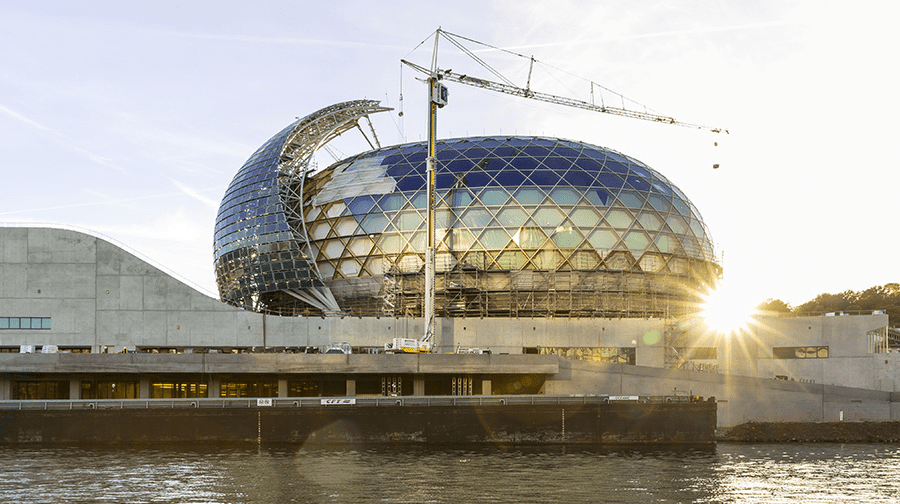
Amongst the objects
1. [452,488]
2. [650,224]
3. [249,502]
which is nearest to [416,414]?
[452,488]

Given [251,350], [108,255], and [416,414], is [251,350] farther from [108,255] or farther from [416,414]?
[416,414]

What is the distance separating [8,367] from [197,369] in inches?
512

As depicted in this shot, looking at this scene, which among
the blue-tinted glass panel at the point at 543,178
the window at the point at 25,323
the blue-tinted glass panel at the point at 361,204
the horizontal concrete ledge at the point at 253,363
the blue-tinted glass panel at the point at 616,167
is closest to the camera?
the horizontal concrete ledge at the point at 253,363

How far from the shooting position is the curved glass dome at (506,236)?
95.2m

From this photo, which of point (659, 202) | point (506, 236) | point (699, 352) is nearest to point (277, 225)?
point (506, 236)

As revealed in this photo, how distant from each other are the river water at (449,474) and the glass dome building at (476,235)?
1534 inches

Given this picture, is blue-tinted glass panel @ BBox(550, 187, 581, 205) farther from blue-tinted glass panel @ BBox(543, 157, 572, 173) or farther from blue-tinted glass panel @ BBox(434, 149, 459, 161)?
blue-tinted glass panel @ BBox(434, 149, 459, 161)

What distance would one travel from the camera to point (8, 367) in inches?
2596

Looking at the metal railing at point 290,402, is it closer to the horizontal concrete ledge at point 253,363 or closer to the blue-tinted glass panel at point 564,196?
the horizontal concrete ledge at point 253,363

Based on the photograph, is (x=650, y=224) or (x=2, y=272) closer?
(x=2, y=272)

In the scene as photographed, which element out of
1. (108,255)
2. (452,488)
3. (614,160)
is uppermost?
(614,160)

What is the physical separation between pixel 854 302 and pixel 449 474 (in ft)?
475

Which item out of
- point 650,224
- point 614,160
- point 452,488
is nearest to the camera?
point 452,488

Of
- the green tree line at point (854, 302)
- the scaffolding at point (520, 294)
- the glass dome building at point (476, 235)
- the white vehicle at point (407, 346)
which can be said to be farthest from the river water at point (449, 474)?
the green tree line at point (854, 302)
